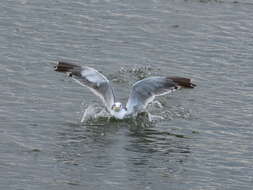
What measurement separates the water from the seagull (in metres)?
0.33

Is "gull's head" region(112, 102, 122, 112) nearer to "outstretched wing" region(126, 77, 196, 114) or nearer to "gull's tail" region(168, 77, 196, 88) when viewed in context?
"outstretched wing" region(126, 77, 196, 114)

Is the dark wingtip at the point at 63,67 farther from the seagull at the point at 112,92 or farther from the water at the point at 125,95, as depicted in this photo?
the water at the point at 125,95

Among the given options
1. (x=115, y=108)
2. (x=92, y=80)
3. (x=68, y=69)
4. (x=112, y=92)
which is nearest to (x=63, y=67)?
(x=68, y=69)

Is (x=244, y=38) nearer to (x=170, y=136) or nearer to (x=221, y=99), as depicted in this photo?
(x=221, y=99)

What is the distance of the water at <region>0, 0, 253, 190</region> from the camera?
14.6 meters

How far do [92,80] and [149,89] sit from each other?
1080 millimetres

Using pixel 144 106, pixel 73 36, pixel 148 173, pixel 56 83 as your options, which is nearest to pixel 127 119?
pixel 144 106

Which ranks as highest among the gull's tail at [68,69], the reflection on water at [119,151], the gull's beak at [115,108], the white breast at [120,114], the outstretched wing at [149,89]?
the gull's tail at [68,69]

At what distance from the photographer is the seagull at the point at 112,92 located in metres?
17.4

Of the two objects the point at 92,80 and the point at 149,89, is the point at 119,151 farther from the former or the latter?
the point at 92,80

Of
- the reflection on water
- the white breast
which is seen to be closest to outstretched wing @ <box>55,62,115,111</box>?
the white breast

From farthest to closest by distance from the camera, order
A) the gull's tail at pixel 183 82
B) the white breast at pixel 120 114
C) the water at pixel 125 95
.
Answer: the white breast at pixel 120 114
the gull's tail at pixel 183 82
the water at pixel 125 95

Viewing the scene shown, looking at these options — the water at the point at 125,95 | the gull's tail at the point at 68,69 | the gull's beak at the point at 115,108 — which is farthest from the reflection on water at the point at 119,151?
the gull's tail at the point at 68,69

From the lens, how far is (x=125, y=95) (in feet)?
61.4
